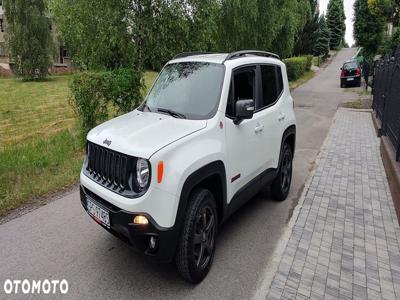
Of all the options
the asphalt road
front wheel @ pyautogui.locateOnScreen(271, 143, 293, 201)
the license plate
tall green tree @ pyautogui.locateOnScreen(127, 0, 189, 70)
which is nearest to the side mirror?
the asphalt road

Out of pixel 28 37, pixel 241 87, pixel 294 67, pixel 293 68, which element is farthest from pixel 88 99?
pixel 28 37

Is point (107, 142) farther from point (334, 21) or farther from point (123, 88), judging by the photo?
point (334, 21)

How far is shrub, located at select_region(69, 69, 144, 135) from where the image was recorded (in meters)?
7.71

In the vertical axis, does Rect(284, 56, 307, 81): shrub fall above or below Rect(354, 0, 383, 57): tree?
below

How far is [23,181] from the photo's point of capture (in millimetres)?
5965

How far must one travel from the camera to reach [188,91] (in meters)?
4.00

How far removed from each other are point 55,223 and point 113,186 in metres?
1.88

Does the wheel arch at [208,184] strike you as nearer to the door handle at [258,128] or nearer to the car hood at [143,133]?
the car hood at [143,133]

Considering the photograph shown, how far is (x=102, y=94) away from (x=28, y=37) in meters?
27.6

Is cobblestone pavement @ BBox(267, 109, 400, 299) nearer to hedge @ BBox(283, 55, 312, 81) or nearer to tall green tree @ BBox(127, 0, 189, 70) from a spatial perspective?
tall green tree @ BBox(127, 0, 189, 70)

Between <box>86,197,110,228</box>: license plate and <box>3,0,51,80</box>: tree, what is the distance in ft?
105

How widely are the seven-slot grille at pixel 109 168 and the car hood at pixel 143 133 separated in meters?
0.07

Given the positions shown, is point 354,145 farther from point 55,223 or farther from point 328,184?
point 55,223

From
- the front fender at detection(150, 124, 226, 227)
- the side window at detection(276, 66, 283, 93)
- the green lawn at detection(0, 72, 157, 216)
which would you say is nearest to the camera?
the front fender at detection(150, 124, 226, 227)
